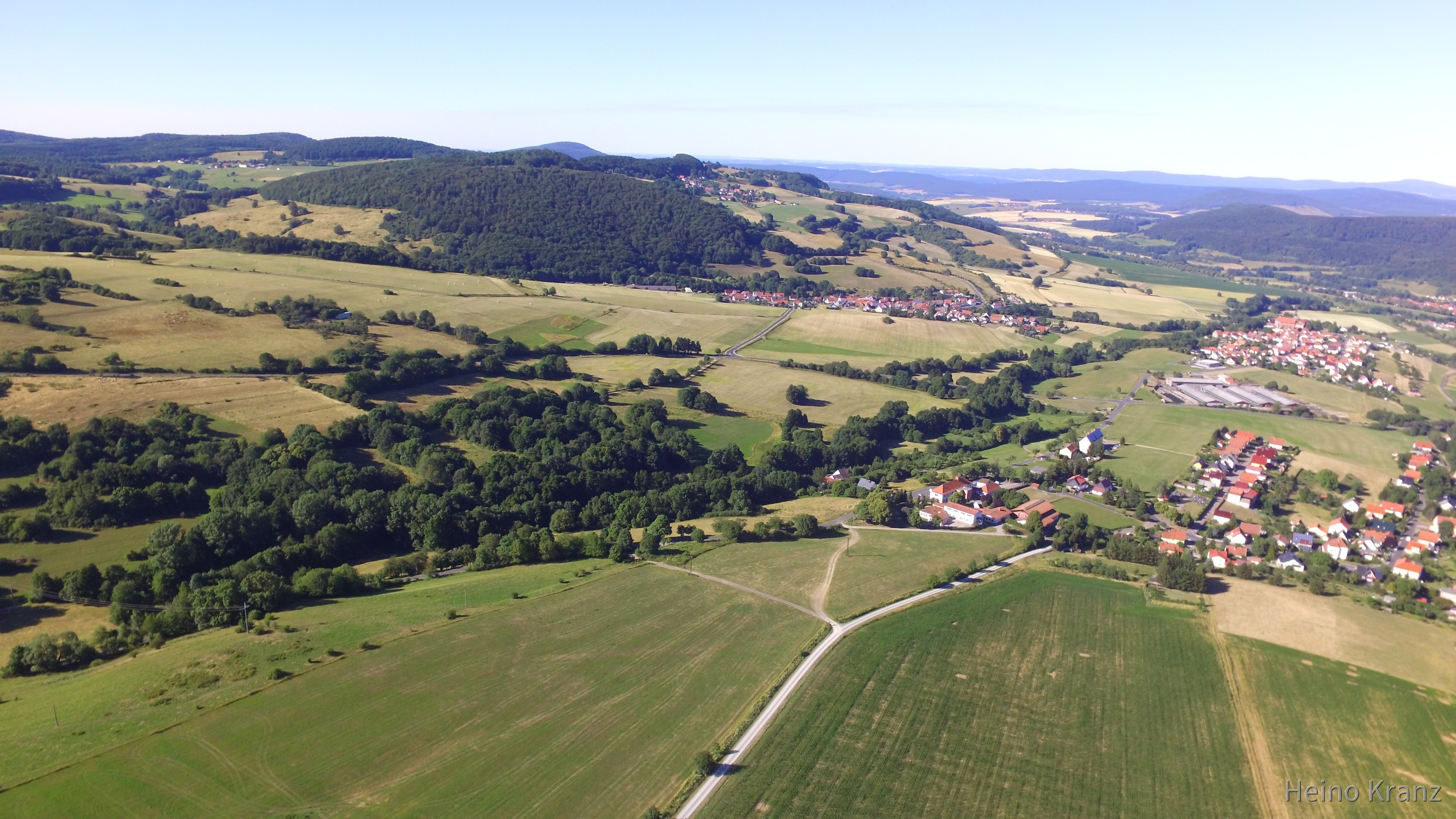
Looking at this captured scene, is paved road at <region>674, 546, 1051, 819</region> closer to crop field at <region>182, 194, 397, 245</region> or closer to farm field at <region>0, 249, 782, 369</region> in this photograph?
farm field at <region>0, 249, 782, 369</region>

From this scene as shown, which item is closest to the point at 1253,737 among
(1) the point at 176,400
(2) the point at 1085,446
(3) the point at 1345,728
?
(3) the point at 1345,728

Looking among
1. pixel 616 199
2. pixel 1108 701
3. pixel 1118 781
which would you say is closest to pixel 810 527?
pixel 1108 701

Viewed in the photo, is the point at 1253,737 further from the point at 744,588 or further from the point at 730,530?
the point at 730,530

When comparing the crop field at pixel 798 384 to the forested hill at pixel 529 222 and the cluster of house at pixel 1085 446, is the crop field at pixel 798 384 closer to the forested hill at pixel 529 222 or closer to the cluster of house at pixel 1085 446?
the cluster of house at pixel 1085 446

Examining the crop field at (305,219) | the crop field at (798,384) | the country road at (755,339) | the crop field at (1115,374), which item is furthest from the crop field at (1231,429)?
the crop field at (305,219)

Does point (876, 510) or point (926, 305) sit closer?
point (876, 510)

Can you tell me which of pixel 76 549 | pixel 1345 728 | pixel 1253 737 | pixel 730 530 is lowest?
pixel 1253 737
